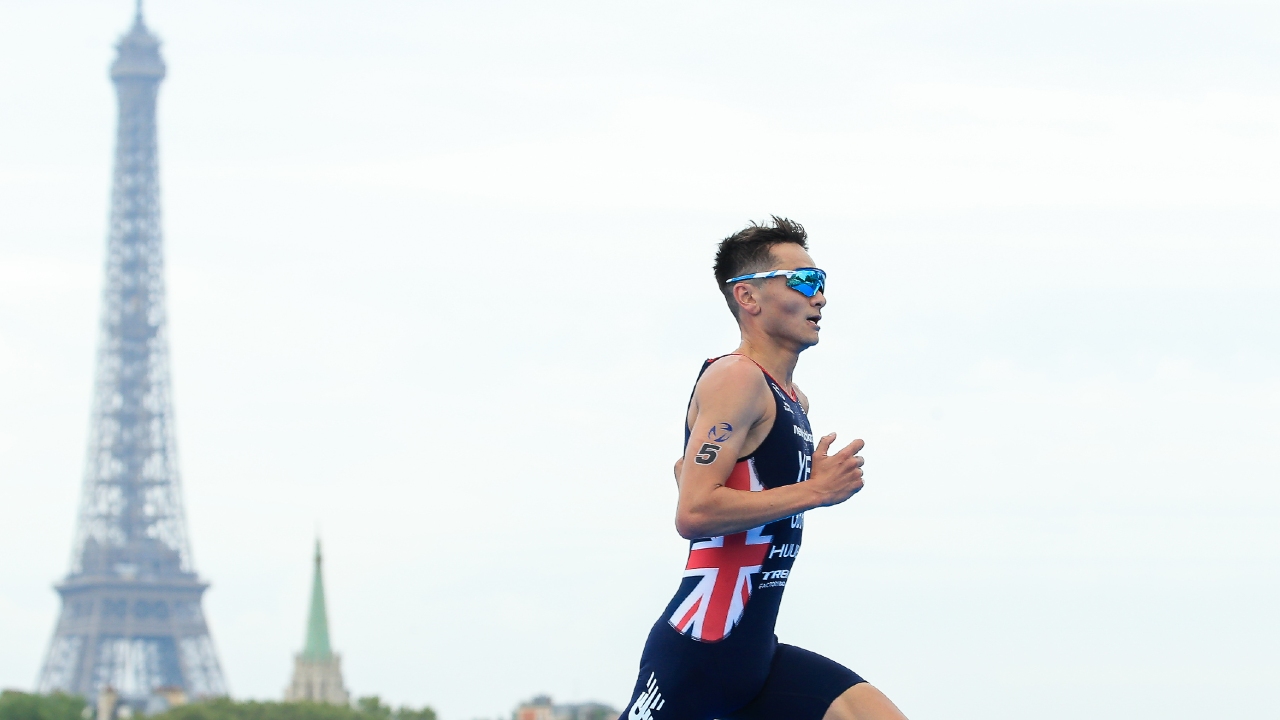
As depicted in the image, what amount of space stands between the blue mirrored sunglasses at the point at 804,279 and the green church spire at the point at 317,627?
17710 centimetres

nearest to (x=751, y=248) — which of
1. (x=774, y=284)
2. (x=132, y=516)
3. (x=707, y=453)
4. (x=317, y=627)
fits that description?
(x=774, y=284)

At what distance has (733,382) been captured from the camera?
884cm

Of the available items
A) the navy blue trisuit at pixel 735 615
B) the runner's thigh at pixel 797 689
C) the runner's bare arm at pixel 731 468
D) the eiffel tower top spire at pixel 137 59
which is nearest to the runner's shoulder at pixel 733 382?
the runner's bare arm at pixel 731 468

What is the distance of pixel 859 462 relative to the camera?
8703 millimetres

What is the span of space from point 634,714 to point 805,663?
845mm

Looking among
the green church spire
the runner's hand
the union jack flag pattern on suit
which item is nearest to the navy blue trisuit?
the union jack flag pattern on suit

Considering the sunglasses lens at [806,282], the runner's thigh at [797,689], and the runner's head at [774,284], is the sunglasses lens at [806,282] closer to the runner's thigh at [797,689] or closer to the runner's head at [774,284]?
the runner's head at [774,284]

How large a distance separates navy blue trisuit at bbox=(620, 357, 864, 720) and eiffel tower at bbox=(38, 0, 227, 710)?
130 metres

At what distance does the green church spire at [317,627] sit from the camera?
185000 mm

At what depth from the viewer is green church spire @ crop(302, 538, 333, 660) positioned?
7283 inches

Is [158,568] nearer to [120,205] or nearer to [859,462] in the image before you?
[120,205]

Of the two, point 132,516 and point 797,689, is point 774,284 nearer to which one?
point 797,689

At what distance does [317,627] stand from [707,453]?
184 metres

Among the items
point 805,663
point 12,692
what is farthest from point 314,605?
point 805,663
